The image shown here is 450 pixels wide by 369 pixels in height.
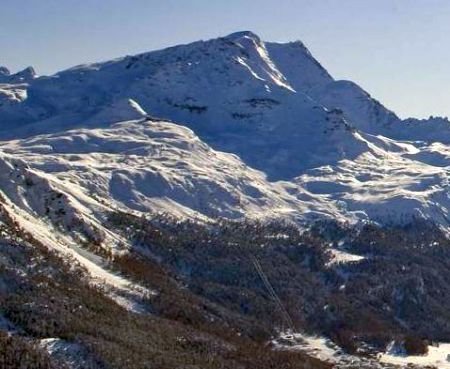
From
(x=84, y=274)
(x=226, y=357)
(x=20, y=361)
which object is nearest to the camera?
(x=20, y=361)

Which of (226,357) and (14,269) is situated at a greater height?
(14,269)

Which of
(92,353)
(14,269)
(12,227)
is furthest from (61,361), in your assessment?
(12,227)

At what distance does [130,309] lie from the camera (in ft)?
610

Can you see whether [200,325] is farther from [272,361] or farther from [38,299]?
[38,299]

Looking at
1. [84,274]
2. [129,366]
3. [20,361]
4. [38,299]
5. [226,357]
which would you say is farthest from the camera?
[84,274]

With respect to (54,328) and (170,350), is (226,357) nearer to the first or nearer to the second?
(170,350)

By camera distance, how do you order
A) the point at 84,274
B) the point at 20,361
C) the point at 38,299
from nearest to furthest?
the point at 20,361
the point at 38,299
the point at 84,274

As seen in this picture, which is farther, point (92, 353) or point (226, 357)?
point (226, 357)

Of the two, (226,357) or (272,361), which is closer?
(226,357)

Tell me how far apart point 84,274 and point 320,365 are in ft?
189

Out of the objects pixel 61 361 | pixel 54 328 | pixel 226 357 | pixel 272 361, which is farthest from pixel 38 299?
pixel 272 361

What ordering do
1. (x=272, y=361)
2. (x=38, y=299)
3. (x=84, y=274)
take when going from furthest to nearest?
1. (x=84, y=274)
2. (x=272, y=361)
3. (x=38, y=299)

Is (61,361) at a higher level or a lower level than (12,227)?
lower

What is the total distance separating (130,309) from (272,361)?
108 feet
